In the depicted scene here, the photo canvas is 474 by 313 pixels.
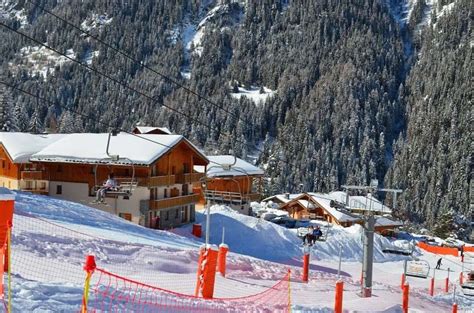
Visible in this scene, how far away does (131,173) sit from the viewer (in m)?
38.8

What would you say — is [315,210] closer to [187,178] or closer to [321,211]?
[321,211]

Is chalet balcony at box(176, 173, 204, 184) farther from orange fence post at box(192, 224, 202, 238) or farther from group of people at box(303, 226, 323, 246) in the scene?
group of people at box(303, 226, 323, 246)

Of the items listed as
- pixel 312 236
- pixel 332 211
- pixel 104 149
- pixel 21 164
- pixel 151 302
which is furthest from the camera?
pixel 332 211

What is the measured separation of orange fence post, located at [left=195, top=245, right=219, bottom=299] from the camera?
13141 millimetres

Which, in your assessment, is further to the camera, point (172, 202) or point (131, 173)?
point (172, 202)

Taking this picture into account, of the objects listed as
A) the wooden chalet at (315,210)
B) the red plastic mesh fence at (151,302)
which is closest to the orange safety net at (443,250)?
the wooden chalet at (315,210)

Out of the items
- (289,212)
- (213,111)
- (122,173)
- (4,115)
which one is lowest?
(289,212)

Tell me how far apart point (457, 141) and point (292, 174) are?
54.1m

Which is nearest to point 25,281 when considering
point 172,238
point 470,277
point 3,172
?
point 172,238

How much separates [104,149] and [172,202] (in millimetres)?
5679

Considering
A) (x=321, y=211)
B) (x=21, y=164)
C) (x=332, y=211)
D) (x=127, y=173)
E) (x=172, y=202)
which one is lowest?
(x=321, y=211)

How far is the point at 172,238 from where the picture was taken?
29.1 meters

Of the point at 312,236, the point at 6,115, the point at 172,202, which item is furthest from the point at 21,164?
the point at 6,115

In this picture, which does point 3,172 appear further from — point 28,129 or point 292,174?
point 292,174
